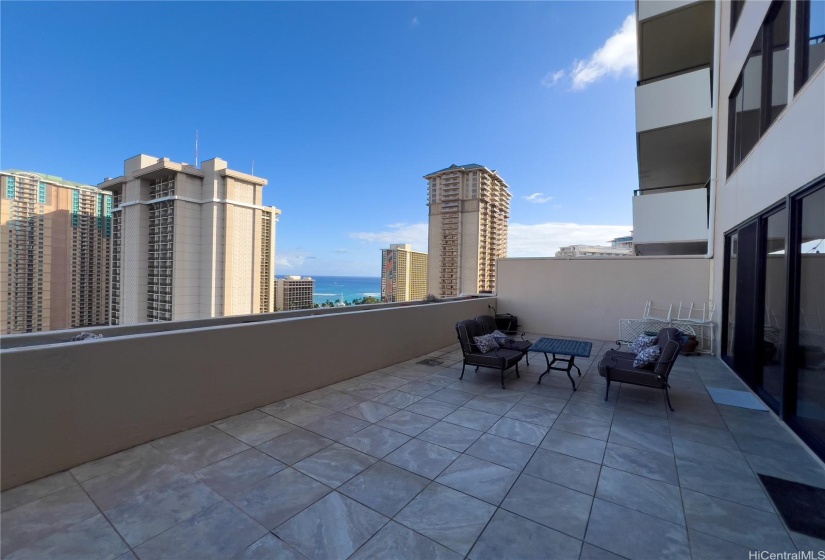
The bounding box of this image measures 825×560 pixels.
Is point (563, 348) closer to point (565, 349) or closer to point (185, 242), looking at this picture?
point (565, 349)

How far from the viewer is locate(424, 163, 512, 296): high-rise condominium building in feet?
85.0

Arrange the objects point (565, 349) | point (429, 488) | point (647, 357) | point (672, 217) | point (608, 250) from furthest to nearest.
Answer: point (608, 250) → point (672, 217) → point (565, 349) → point (647, 357) → point (429, 488)

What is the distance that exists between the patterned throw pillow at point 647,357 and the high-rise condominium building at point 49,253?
1221 cm

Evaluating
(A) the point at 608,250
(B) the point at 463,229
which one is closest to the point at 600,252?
(A) the point at 608,250

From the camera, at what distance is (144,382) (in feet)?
9.36

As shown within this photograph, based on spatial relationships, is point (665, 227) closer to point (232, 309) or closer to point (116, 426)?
point (116, 426)

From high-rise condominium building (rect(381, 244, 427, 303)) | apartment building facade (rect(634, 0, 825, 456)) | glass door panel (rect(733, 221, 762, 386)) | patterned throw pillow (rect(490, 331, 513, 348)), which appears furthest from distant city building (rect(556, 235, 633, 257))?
high-rise condominium building (rect(381, 244, 427, 303))

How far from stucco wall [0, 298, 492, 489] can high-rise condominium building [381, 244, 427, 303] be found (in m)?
18.8

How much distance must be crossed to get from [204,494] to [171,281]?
29.1 metres

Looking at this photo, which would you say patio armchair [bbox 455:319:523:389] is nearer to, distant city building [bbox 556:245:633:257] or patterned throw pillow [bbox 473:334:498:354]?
patterned throw pillow [bbox 473:334:498:354]

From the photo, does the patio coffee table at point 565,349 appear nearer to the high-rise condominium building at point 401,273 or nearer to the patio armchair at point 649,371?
the patio armchair at point 649,371

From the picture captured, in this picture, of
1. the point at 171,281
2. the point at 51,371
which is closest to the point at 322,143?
the point at 171,281

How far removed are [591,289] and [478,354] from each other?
5330 mm

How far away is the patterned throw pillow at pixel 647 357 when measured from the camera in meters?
4.12
